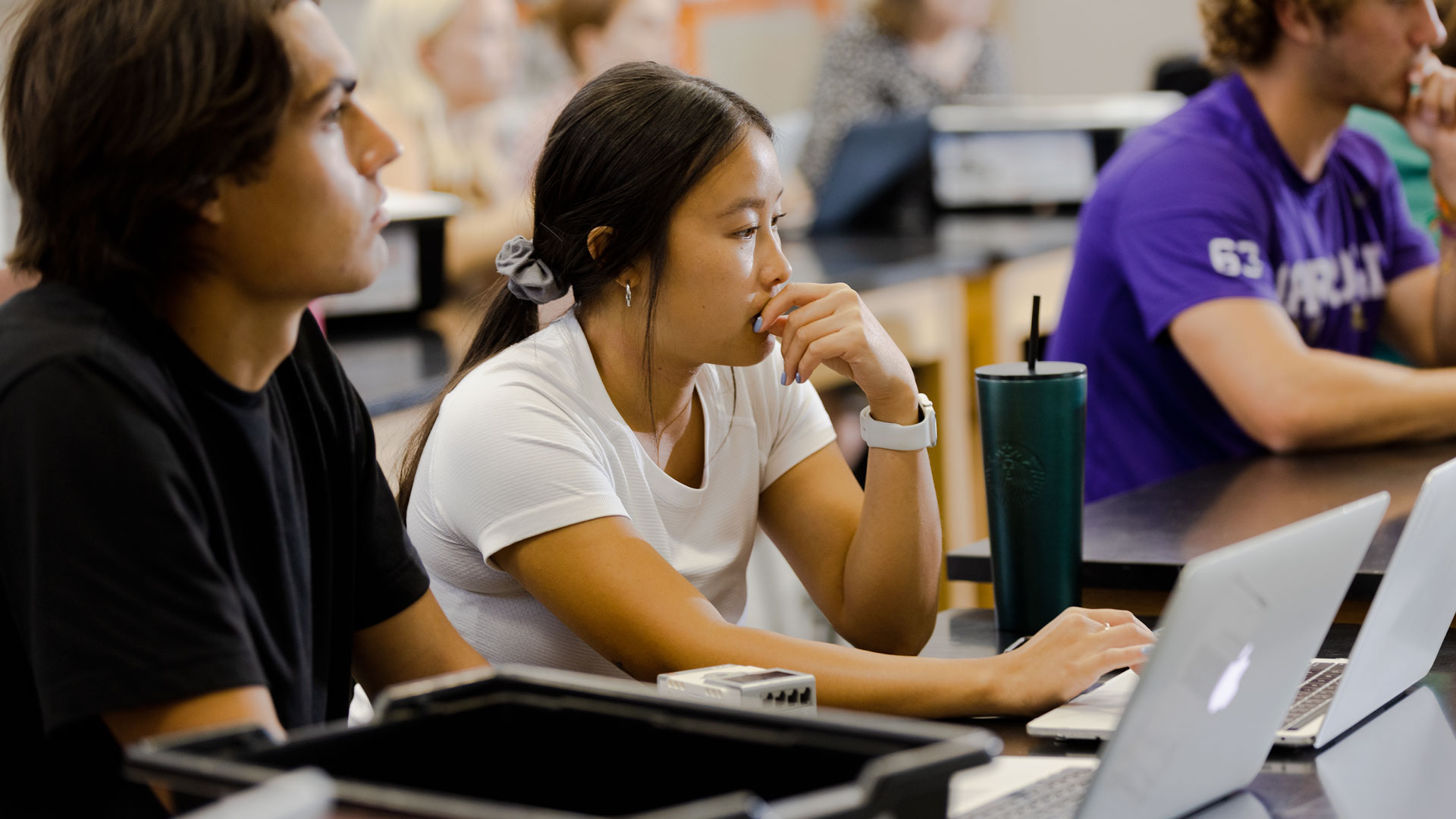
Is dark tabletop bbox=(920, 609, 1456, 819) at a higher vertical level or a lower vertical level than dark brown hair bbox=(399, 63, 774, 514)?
lower

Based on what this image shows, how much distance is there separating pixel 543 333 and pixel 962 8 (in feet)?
11.4

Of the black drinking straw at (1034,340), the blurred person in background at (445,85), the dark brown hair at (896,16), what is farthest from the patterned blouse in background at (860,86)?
the black drinking straw at (1034,340)

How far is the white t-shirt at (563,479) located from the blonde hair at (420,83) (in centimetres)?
222

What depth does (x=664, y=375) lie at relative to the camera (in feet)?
4.64

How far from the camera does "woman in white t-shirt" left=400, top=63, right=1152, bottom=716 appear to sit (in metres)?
1.23

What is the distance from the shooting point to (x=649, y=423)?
141 cm

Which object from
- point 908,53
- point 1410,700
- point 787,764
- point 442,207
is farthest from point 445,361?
point 908,53

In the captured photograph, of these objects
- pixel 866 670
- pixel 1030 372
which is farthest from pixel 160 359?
pixel 1030 372

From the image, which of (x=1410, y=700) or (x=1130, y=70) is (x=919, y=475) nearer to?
(x=1410, y=700)

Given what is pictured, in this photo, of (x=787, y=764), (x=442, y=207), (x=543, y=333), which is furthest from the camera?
(x=442, y=207)

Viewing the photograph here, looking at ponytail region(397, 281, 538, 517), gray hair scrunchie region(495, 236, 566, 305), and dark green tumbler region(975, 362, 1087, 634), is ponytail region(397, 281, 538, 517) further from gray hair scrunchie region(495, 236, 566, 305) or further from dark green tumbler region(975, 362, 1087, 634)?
dark green tumbler region(975, 362, 1087, 634)

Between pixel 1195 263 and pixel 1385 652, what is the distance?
37.2 inches

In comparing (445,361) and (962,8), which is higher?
(962,8)

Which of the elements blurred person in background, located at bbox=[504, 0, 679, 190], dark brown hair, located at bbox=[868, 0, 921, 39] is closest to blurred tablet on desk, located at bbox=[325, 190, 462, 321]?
blurred person in background, located at bbox=[504, 0, 679, 190]
